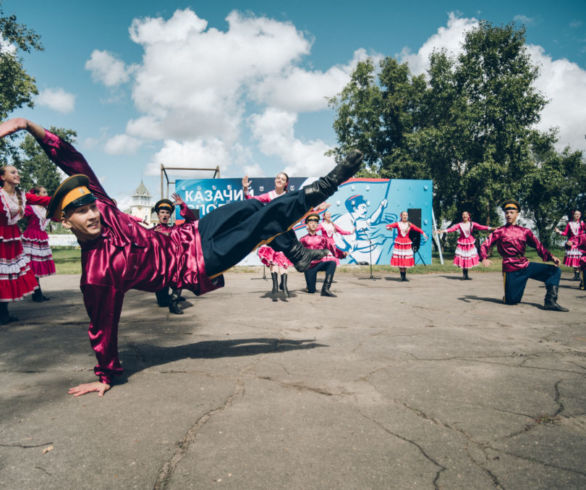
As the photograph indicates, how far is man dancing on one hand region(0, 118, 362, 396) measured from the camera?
Result: 295cm

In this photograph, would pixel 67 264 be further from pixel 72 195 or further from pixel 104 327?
pixel 72 195

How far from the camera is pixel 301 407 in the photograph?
2684 mm

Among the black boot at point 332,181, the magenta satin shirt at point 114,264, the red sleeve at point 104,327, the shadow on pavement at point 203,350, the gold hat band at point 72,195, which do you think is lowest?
the shadow on pavement at point 203,350

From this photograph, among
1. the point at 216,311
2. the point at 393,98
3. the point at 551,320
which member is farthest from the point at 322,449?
the point at 393,98

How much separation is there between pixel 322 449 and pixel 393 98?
33329mm

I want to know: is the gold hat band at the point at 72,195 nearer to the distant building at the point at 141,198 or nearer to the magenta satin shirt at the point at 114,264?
the magenta satin shirt at the point at 114,264

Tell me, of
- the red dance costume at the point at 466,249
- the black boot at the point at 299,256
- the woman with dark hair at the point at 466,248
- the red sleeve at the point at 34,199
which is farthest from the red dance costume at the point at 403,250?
the red sleeve at the point at 34,199

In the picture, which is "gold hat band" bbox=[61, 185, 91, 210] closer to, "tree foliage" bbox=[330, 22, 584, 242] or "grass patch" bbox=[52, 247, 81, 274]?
"grass patch" bbox=[52, 247, 81, 274]

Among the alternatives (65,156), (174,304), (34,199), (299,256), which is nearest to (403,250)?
(174,304)

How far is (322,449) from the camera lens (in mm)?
2143

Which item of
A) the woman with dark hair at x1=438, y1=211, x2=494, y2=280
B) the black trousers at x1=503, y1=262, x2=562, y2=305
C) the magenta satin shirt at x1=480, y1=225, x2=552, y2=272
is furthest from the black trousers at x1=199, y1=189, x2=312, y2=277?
the woman with dark hair at x1=438, y1=211, x2=494, y2=280

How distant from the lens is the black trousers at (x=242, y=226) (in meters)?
3.40

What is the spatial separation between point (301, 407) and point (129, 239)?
1.92m

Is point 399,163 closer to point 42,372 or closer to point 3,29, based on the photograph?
point 3,29
